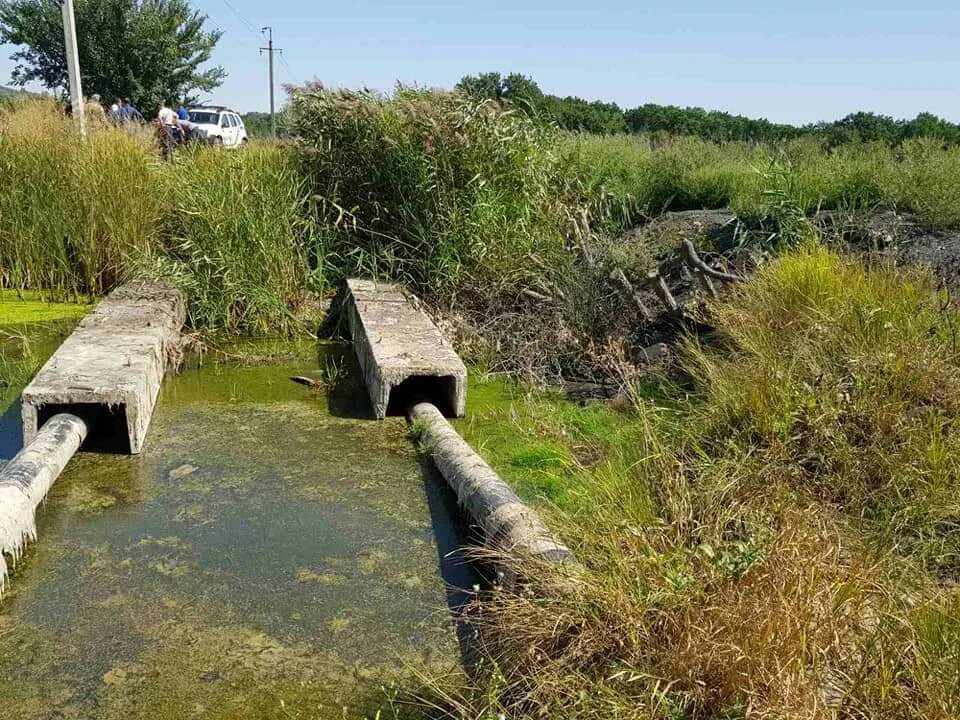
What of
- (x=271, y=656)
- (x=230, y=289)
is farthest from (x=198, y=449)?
(x=230, y=289)

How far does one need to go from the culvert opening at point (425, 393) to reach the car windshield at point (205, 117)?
52.3 feet

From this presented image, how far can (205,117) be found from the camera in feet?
62.5

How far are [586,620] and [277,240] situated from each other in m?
4.65

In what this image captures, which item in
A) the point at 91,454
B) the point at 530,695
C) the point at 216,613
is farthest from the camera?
the point at 91,454

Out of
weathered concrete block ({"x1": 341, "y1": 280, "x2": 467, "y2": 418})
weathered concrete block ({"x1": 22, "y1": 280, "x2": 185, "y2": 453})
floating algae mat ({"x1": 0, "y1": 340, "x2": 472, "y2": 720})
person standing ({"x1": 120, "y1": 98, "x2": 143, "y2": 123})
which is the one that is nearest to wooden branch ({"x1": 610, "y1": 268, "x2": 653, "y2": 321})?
weathered concrete block ({"x1": 341, "y1": 280, "x2": 467, "y2": 418})

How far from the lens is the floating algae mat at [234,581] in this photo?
2.26m

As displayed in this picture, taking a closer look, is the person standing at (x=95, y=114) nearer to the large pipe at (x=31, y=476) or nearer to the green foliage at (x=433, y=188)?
the green foliage at (x=433, y=188)

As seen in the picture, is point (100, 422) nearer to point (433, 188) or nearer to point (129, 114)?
point (433, 188)

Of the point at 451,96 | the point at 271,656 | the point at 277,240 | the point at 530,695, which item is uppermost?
the point at 451,96

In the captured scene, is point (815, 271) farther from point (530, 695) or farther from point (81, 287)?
point (81, 287)

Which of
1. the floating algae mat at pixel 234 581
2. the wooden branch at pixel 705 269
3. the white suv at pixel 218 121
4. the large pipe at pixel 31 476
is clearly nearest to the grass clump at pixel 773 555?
the floating algae mat at pixel 234 581

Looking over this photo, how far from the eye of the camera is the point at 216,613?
2586 millimetres

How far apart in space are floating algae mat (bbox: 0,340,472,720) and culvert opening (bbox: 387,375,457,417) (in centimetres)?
34

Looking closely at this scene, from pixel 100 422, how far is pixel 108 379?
29 centimetres
